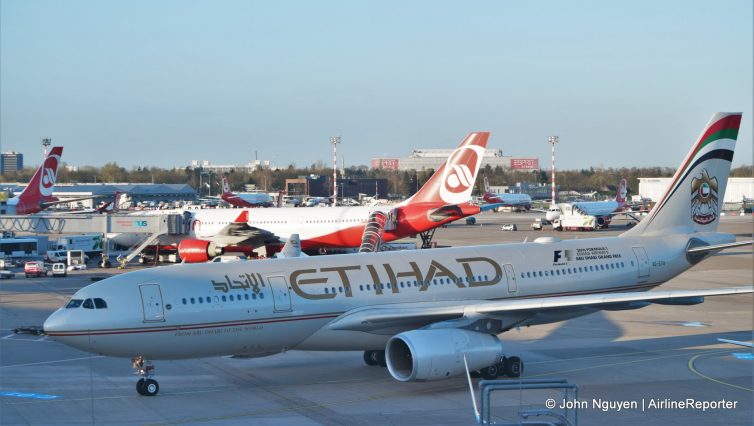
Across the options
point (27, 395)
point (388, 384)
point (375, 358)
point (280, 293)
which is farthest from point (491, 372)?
point (27, 395)

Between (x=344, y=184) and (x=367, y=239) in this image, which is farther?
(x=344, y=184)

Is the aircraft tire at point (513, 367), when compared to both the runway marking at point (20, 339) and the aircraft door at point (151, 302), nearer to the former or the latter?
the aircraft door at point (151, 302)

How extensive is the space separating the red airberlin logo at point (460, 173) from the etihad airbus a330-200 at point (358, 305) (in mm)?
24530

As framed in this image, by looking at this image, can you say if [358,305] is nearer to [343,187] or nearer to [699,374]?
[699,374]

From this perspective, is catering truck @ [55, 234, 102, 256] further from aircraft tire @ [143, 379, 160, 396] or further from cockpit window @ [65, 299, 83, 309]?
aircraft tire @ [143, 379, 160, 396]

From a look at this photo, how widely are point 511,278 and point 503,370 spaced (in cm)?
355

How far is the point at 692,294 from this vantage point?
2402 centimetres

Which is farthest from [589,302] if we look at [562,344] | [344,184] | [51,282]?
[344,184]

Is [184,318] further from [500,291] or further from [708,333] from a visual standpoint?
[708,333]

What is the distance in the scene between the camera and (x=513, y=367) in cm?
2595

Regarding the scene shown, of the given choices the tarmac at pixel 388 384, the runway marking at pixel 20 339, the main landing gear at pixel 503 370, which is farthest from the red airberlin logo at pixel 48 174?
the main landing gear at pixel 503 370

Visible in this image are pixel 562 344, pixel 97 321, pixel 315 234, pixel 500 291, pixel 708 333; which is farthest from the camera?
pixel 315 234

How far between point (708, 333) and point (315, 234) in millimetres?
32729

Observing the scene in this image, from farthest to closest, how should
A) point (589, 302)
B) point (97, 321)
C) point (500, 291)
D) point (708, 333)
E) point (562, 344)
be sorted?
point (708, 333), point (562, 344), point (500, 291), point (589, 302), point (97, 321)
